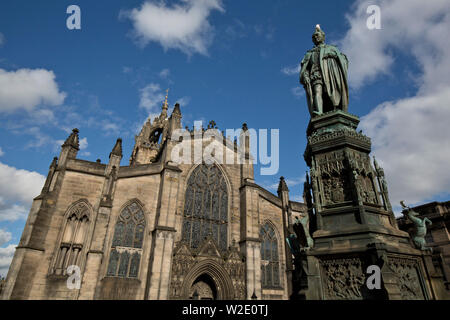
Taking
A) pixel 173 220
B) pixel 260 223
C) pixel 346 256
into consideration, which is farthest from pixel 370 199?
pixel 260 223

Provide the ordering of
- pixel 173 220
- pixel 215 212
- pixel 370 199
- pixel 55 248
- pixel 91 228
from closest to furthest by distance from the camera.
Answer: pixel 370 199, pixel 55 248, pixel 91 228, pixel 173 220, pixel 215 212

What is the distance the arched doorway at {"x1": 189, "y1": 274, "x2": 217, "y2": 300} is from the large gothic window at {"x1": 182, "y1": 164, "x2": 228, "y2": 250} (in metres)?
2.10

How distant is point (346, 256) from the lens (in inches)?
163

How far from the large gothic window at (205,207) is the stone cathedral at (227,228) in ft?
0.25

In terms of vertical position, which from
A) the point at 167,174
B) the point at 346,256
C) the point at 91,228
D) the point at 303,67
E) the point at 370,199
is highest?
the point at 167,174

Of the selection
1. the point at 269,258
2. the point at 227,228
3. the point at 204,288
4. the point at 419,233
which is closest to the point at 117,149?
the point at 227,228

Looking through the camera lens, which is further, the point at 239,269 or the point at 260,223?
the point at 260,223

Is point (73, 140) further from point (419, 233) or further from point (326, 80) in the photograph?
point (419, 233)

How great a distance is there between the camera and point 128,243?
16.5m

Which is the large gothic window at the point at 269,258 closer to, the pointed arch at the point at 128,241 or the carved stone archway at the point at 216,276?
the carved stone archway at the point at 216,276

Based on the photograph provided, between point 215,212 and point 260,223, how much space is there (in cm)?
353

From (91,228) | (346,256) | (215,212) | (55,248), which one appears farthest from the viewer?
(215,212)

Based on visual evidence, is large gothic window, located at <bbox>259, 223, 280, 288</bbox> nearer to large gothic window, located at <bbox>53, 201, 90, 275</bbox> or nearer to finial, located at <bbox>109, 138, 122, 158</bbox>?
finial, located at <bbox>109, 138, 122, 158</bbox>
